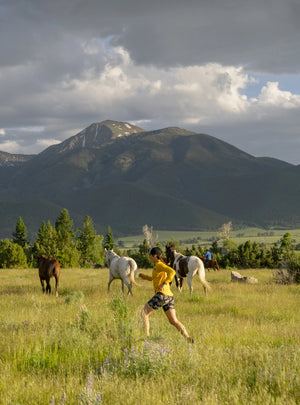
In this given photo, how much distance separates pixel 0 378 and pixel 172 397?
243 centimetres

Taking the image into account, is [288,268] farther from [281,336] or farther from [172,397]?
[172,397]

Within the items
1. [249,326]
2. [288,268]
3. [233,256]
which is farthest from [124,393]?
[233,256]

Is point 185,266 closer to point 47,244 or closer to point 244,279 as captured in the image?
point 244,279

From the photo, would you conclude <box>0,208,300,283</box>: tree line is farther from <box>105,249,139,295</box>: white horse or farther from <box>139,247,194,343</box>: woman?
<box>139,247,194,343</box>: woman

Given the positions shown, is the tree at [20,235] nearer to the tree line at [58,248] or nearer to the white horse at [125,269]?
the tree line at [58,248]

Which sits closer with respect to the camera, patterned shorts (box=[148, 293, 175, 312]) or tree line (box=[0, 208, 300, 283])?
patterned shorts (box=[148, 293, 175, 312])

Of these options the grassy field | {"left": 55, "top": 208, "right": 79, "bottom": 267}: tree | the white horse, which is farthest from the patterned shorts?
{"left": 55, "top": 208, "right": 79, "bottom": 267}: tree

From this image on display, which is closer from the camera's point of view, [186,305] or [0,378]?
[0,378]

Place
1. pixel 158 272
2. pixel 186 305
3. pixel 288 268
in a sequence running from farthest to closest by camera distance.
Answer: pixel 288 268 < pixel 186 305 < pixel 158 272

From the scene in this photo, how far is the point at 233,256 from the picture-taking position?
43719 millimetres

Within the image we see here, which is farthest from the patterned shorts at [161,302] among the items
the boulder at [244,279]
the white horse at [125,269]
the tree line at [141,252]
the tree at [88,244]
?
the tree at [88,244]

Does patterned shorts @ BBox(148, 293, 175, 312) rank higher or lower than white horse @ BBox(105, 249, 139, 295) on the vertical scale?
higher

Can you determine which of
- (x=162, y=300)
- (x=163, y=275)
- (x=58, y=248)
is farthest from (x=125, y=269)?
(x=58, y=248)

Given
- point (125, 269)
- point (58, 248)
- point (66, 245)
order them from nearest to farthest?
point (125, 269) → point (58, 248) → point (66, 245)
